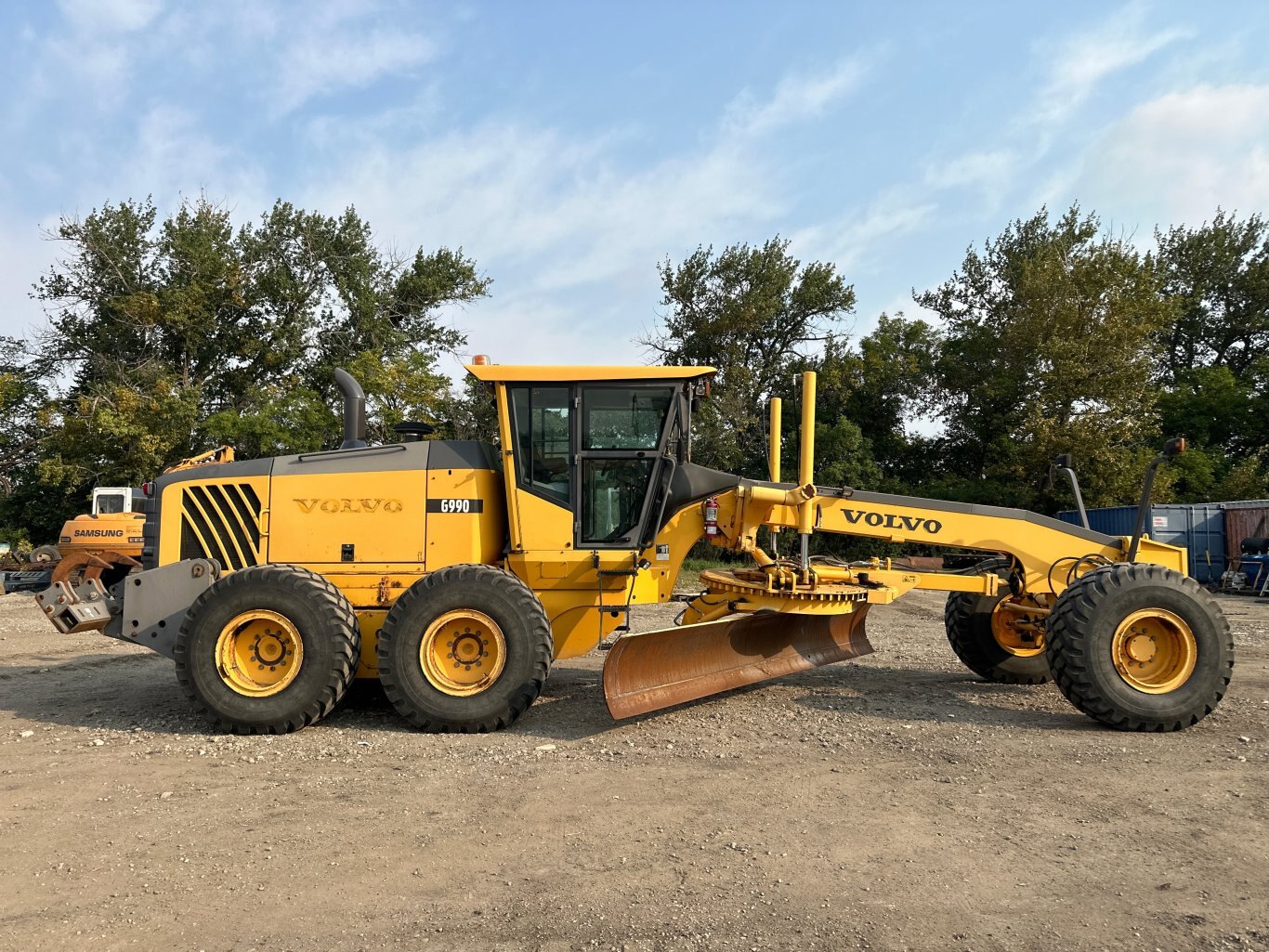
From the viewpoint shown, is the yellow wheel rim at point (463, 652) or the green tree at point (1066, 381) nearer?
the yellow wheel rim at point (463, 652)

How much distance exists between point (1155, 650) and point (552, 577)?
4527 mm

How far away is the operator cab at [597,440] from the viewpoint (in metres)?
6.72

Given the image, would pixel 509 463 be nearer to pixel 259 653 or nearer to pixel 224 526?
pixel 259 653

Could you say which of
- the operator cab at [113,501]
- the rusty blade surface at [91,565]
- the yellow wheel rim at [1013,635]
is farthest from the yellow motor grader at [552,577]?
the operator cab at [113,501]

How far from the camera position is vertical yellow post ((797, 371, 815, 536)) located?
6.76 meters

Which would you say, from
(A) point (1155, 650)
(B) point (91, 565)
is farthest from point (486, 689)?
(B) point (91, 565)

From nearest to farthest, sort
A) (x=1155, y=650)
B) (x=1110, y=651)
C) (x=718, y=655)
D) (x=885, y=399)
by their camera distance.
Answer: (x=1110, y=651) < (x=1155, y=650) < (x=718, y=655) < (x=885, y=399)

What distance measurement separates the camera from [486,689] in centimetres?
607

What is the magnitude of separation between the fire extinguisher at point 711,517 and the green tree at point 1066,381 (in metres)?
23.0

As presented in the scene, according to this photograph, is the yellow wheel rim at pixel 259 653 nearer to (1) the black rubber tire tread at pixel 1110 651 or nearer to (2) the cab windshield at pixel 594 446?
(2) the cab windshield at pixel 594 446

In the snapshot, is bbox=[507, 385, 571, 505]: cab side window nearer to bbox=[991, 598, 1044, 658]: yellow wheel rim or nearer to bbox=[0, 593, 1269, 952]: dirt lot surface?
Result: bbox=[0, 593, 1269, 952]: dirt lot surface

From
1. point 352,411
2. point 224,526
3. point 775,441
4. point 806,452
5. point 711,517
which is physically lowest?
point 224,526

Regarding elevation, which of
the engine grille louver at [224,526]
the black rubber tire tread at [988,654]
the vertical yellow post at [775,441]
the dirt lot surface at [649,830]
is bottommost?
the dirt lot surface at [649,830]

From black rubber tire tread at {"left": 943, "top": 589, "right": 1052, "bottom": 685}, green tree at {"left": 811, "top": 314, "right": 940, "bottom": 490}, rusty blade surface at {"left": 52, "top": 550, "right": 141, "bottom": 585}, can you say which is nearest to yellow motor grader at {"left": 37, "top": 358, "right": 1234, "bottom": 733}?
black rubber tire tread at {"left": 943, "top": 589, "right": 1052, "bottom": 685}
